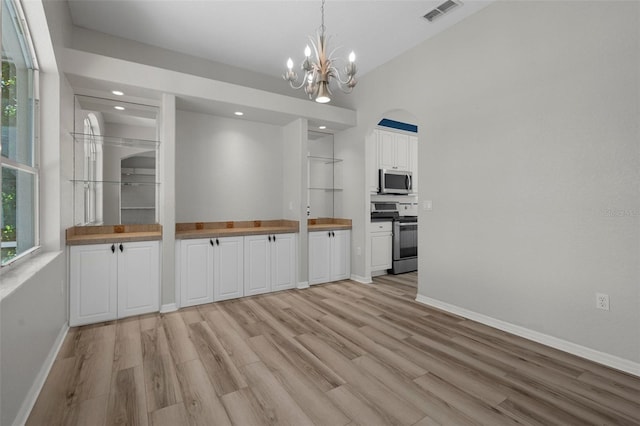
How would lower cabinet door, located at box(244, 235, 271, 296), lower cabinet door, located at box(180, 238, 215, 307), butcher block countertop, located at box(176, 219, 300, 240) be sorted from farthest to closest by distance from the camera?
lower cabinet door, located at box(244, 235, 271, 296)
butcher block countertop, located at box(176, 219, 300, 240)
lower cabinet door, located at box(180, 238, 215, 307)

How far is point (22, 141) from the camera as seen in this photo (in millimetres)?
→ 2129

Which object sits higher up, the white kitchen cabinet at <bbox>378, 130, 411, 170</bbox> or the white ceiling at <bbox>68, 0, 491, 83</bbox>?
the white ceiling at <bbox>68, 0, 491, 83</bbox>

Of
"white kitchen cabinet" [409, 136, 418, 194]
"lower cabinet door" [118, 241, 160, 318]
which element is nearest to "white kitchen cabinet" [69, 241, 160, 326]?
"lower cabinet door" [118, 241, 160, 318]

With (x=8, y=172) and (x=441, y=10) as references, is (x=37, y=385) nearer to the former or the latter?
(x=8, y=172)

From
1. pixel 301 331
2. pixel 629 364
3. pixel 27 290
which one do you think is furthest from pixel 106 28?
pixel 629 364

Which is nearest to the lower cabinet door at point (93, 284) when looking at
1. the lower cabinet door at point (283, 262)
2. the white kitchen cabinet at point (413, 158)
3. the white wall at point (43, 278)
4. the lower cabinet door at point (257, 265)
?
the white wall at point (43, 278)

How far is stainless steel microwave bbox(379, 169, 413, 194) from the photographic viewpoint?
17.0 ft

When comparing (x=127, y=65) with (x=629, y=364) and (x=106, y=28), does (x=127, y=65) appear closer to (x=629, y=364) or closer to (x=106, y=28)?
(x=106, y=28)

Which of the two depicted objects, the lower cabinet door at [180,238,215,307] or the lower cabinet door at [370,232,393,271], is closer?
the lower cabinet door at [180,238,215,307]

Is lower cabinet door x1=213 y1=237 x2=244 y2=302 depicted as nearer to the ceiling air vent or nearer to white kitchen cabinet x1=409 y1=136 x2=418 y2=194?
the ceiling air vent

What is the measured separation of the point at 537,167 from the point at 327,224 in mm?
3020

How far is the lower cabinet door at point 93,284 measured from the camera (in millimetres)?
2867

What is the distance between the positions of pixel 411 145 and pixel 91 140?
4.87m

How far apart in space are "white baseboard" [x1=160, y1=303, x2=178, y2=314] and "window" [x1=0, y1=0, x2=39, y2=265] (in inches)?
51.8
